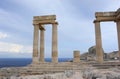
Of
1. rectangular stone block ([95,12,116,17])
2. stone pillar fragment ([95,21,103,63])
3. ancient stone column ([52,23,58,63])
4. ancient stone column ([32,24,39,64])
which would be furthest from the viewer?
ancient stone column ([32,24,39,64])

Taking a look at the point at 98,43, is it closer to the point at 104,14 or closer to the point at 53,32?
the point at 104,14

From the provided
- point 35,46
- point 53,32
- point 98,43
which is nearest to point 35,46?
point 35,46

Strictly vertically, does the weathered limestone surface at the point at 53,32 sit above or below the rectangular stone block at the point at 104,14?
below

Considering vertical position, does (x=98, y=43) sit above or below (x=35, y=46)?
above

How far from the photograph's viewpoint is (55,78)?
1766 centimetres

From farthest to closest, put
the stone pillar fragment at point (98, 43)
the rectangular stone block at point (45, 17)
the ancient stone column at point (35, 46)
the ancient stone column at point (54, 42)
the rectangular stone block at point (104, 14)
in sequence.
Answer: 1. the ancient stone column at point (35, 46)
2. the rectangular stone block at point (45, 17)
3. the ancient stone column at point (54, 42)
4. the rectangular stone block at point (104, 14)
5. the stone pillar fragment at point (98, 43)

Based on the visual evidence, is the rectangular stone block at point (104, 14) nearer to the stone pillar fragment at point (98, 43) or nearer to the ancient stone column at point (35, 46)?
the stone pillar fragment at point (98, 43)

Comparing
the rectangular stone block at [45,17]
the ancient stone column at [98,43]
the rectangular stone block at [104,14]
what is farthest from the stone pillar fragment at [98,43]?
the rectangular stone block at [45,17]

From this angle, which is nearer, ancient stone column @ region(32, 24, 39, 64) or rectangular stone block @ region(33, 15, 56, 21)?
rectangular stone block @ region(33, 15, 56, 21)

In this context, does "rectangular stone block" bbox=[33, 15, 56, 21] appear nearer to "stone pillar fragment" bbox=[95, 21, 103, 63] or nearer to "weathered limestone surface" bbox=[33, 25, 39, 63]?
"weathered limestone surface" bbox=[33, 25, 39, 63]

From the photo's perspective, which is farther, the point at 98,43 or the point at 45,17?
the point at 45,17

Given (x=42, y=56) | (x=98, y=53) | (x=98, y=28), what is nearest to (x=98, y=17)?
(x=98, y=28)

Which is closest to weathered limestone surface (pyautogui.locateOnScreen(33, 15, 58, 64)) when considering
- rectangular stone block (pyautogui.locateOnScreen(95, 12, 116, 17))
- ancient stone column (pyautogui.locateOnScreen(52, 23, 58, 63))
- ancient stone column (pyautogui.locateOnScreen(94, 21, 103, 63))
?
ancient stone column (pyautogui.locateOnScreen(52, 23, 58, 63))

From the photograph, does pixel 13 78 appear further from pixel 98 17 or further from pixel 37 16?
pixel 98 17
